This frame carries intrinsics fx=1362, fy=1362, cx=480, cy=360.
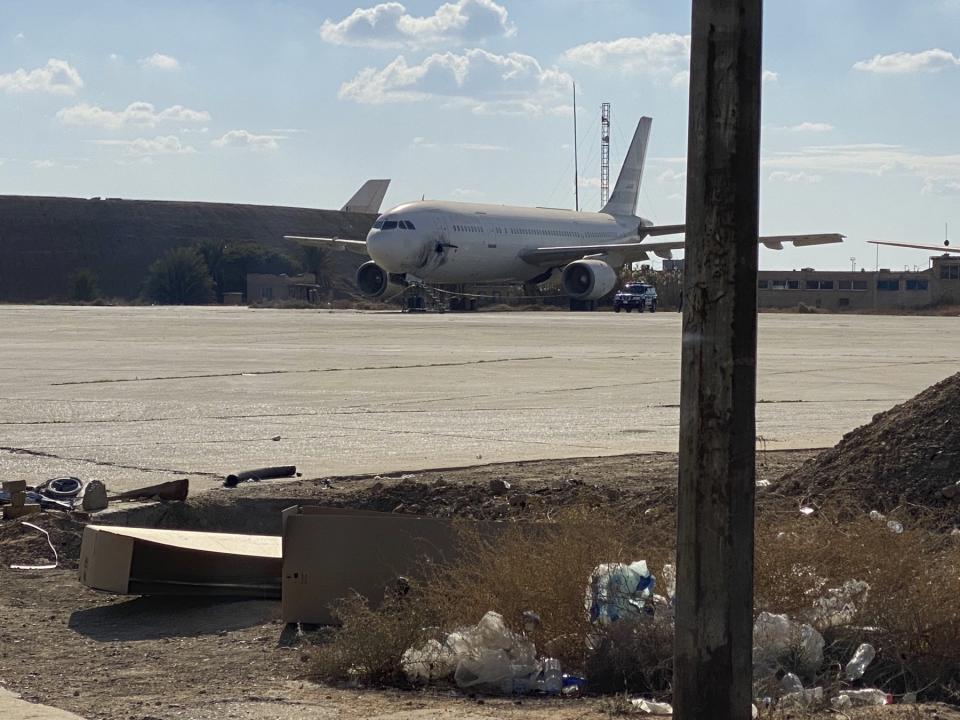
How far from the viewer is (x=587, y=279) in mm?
51969

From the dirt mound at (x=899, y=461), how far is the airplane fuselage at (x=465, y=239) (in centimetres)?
3956

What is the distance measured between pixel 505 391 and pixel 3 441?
6.36 meters

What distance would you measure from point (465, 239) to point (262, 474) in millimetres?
41650

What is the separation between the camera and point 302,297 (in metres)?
92.7

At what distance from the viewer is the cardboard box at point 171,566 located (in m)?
6.38

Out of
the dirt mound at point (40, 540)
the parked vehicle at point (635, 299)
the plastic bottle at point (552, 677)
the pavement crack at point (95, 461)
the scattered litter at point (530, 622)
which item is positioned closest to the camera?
the plastic bottle at point (552, 677)

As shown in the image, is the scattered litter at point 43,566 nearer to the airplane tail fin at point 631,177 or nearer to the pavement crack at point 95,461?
the pavement crack at point 95,461

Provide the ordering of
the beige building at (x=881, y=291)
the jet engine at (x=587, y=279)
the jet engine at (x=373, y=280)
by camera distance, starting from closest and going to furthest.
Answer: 1. the jet engine at (x=587, y=279)
2. the jet engine at (x=373, y=280)
3. the beige building at (x=881, y=291)

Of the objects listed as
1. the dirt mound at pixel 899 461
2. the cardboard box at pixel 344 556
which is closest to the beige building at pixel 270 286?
the dirt mound at pixel 899 461

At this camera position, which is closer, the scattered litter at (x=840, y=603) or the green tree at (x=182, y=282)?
the scattered litter at (x=840, y=603)

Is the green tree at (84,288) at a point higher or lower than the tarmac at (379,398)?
higher

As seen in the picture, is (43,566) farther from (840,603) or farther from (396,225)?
(396,225)

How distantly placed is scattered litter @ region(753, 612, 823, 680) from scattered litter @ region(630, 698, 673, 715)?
1.40 feet

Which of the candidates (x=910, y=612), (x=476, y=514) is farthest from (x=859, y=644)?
(x=476, y=514)
